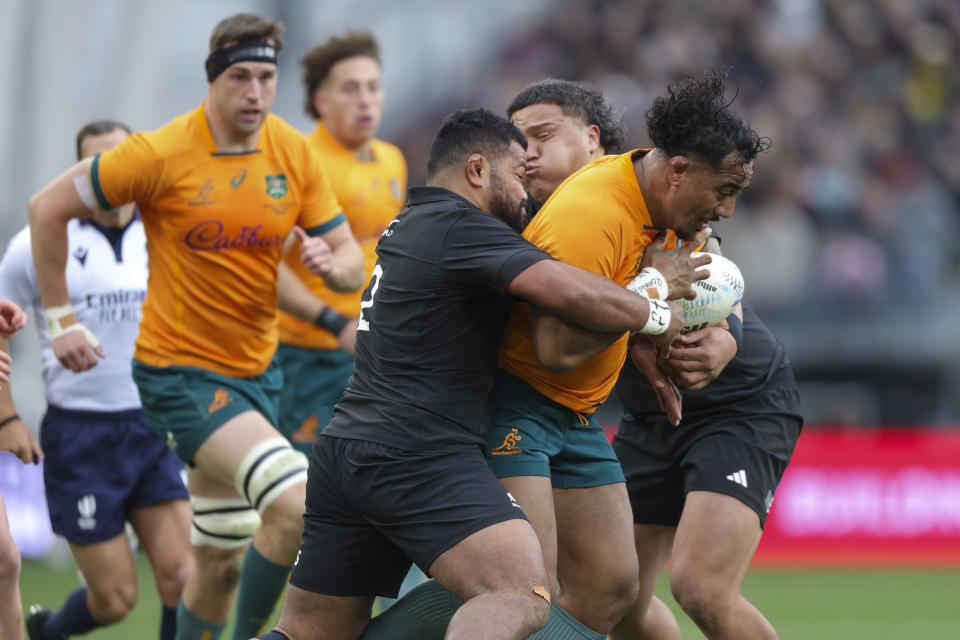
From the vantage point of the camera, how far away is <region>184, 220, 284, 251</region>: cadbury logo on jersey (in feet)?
20.1

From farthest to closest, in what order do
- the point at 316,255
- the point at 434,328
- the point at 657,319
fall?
1. the point at 316,255
2. the point at 657,319
3. the point at 434,328

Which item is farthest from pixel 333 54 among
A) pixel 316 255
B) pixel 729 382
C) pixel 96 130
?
pixel 729 382

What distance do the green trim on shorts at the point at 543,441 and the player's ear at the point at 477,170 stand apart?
2.31 ft

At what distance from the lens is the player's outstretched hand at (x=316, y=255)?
621cm

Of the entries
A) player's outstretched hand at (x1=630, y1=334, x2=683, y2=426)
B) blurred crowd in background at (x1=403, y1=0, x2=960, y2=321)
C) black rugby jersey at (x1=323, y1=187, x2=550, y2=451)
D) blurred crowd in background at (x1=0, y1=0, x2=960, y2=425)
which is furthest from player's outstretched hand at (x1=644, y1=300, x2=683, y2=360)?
blurred crowd in background at (x1=403, y1=0, x2=960, y2=321)

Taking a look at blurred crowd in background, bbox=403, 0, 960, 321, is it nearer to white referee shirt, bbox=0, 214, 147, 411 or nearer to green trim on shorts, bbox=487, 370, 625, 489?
white referee shirt, bbox=0, 214, 147, 411

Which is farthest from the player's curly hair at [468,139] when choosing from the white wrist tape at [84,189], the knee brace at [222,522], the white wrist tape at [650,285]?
the knee brace at [222,522]

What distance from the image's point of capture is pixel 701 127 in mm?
4637

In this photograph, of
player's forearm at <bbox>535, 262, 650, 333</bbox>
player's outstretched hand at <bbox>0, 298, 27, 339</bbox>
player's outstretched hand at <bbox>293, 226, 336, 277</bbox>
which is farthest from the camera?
player's outstretched hand at <bbox>293, 226, 336, 277</bbox>

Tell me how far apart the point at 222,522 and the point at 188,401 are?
2.09 feet

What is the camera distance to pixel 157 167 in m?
6.05

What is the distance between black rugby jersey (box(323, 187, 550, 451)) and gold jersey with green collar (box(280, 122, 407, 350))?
3.03 metres

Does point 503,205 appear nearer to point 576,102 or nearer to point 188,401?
point 576,102

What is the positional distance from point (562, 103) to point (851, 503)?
7.68 m
